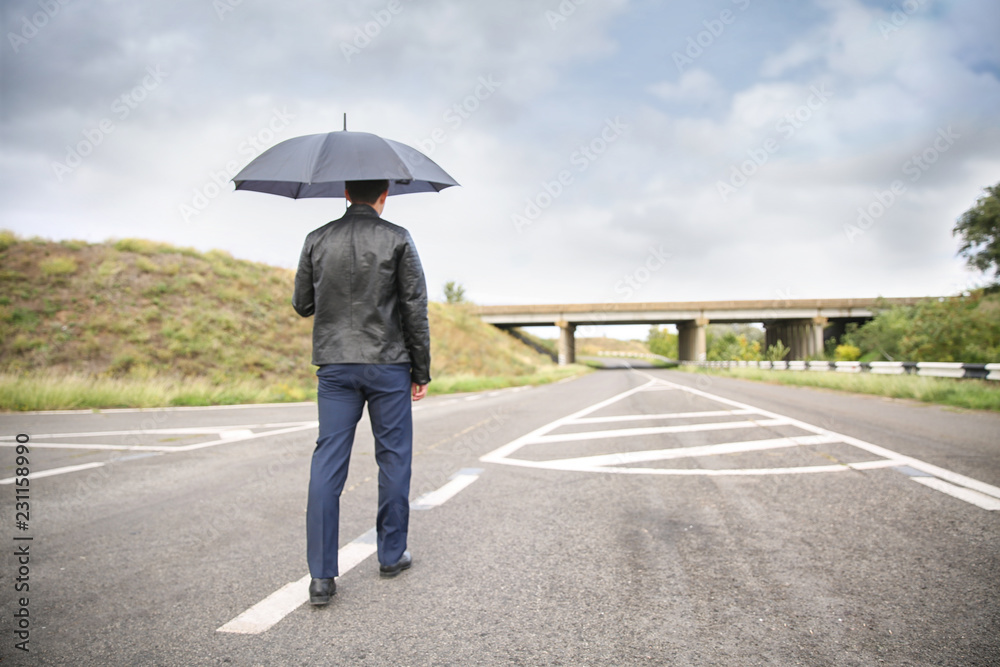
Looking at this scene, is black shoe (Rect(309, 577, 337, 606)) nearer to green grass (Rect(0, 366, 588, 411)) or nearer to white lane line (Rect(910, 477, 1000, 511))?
white lane line (Rect(910, 477, 1000, 511))

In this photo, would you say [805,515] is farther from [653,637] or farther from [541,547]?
[653,637]

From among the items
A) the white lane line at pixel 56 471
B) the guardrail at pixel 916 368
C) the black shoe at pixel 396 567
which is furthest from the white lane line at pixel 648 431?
the guardrail at pixel 916 368

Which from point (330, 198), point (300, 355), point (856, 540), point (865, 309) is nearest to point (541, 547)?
point (856, 540)

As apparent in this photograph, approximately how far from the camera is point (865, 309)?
177ft

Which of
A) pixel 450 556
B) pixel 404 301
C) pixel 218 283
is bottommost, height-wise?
pixel 450 556

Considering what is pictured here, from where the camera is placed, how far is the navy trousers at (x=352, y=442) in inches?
105

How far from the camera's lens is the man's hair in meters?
2.94

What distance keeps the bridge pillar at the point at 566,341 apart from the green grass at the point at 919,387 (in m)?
40.6

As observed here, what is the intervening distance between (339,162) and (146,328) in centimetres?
2442

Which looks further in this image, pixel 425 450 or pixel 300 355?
pixel 300 355

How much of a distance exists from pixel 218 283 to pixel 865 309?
5356cm

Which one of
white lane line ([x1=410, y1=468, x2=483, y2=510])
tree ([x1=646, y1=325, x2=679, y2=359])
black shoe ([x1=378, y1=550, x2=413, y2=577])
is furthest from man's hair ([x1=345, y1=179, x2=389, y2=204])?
tree ([x1=646, y1=325, x2=679, y2=359])

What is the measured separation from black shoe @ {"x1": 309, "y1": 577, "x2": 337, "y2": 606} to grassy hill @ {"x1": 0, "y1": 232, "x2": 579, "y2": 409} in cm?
1268

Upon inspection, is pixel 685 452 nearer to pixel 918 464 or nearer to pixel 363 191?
pixel 918 464
